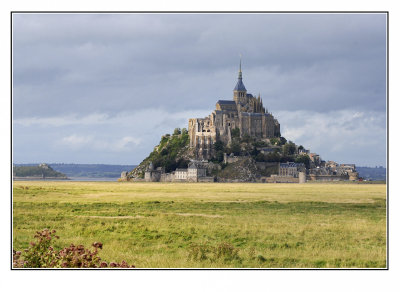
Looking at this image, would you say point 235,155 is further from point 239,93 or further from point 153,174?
point 239,93

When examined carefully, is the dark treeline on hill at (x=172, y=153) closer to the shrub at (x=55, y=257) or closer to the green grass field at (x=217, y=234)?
the green grass field at (x=217, y=234)

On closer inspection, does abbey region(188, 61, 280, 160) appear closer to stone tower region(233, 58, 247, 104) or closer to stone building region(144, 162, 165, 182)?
stone tower region(233, 58, 247, 104)

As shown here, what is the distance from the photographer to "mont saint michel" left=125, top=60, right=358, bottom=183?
4929 inches

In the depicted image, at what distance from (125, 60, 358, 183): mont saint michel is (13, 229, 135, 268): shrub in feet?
341

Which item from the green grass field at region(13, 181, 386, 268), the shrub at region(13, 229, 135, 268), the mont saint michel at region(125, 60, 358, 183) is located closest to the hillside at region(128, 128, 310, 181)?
the mont saint michel at region(125, 60, 358, 183)

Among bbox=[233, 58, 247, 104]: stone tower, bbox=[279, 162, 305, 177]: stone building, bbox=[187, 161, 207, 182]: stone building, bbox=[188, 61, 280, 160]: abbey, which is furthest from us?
bbox=[233, 58, 247, 104]: stone tower

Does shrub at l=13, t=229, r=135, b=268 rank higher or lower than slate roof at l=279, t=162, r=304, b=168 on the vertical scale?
lower

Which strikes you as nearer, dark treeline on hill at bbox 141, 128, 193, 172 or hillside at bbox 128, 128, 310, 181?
hillside at bbox 128, 128, 310, 181

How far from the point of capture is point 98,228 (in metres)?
25.0

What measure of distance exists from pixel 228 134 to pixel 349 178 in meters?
29.3

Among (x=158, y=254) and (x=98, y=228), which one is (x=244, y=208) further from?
(x=158, y=254)

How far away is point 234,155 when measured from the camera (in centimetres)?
13150

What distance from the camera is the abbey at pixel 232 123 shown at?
132m
